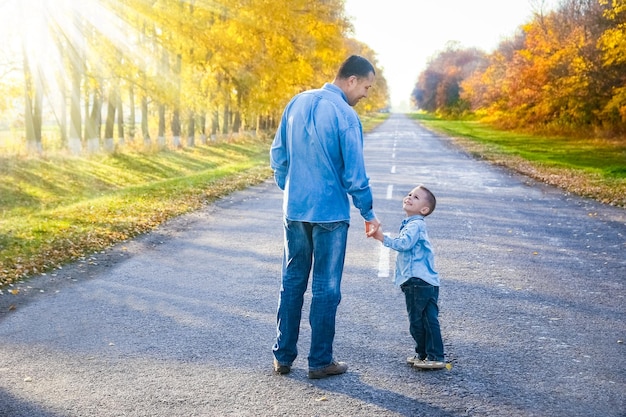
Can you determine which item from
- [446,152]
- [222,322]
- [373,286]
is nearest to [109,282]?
[222,322]

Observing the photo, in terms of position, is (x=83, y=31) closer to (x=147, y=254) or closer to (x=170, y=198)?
(x=170, y=198)

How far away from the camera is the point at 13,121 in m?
31.0

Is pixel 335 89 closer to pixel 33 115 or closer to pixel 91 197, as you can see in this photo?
pixel 91 197

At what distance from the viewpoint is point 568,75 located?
113 feet

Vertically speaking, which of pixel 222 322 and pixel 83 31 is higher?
pixel 83 31

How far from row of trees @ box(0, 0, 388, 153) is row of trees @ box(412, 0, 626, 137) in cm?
1267

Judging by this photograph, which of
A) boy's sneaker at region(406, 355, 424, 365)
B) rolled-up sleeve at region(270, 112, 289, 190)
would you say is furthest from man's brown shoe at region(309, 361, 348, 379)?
rolled-up sleeve at region(270, 112, 289, 190)

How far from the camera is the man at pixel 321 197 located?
412 cm

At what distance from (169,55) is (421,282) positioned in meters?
21.9

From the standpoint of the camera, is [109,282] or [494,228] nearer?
[109,282]

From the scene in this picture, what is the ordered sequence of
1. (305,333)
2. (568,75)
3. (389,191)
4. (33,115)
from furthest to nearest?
(568,75), (33,115), (389,191), (305,333)

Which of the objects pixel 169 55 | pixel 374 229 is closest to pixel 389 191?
pixel 374 229

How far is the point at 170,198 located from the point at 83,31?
8.21 meters

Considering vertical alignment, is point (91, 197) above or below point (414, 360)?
below
